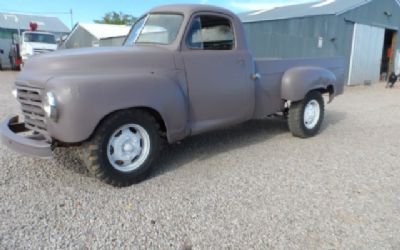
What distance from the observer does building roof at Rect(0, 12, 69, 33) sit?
3590 centimetres

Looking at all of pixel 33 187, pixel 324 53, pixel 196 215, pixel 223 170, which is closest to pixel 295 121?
pixel 223 170

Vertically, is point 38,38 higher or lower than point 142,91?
higher

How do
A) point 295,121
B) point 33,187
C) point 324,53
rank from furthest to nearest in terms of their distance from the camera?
point 324,53 < point 295,121 < point 33,187

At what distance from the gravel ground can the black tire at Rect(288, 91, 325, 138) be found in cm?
46

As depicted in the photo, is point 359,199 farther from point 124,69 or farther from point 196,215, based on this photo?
point 124,69

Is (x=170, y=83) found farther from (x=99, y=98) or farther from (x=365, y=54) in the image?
(x=365, y=54)

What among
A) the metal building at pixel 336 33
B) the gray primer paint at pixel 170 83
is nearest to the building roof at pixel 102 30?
the metal building at pixel 336 33

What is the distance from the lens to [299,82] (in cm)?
565

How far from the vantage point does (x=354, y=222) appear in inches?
129

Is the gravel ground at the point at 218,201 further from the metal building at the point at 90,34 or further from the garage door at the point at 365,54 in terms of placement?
the metal building at the point at 90,34

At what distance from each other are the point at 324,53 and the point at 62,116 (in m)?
14.8

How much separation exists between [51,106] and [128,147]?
0.93m

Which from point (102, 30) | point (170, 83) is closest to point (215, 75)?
point (170, 83)

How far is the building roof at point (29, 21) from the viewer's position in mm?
35900
